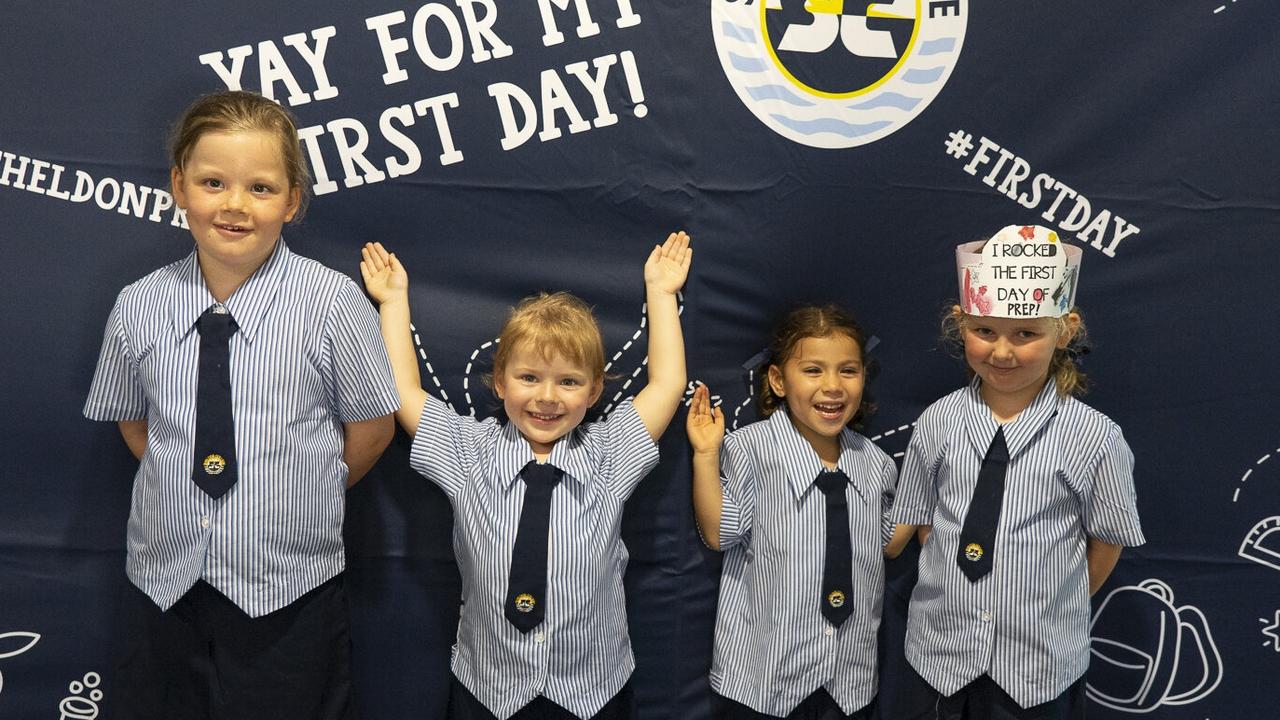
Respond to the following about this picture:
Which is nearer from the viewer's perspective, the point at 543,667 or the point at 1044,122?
the point at 543,667

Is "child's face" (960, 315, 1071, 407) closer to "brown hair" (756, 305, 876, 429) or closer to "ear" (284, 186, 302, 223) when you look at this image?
"brown hair" (756, 305, 876, 429)

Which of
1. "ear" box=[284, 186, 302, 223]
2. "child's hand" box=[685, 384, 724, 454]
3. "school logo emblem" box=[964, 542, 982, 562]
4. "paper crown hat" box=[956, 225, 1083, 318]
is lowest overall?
"school logo emblem" box=[964, 542, 982, 562]

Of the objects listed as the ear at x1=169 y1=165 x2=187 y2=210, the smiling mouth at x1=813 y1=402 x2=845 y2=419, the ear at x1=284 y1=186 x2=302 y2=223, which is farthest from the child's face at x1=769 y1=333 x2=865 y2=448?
the ear at x1=169 y1=165 x2=187 y2=210

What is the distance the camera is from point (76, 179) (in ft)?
8.63

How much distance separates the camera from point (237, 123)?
92.8 inches

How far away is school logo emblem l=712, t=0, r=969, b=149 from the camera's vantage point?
2.66m

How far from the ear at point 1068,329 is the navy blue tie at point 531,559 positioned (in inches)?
42.9

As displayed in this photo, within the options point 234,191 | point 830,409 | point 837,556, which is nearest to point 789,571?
point 837,556

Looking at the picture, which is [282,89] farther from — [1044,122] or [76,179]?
[1044,122]

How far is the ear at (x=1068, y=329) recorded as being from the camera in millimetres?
2564

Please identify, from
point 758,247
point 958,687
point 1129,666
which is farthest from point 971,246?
point 1129,666

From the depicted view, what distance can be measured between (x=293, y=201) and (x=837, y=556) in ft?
4.39

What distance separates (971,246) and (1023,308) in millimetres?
202

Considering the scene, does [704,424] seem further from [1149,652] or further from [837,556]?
[1149,652]
